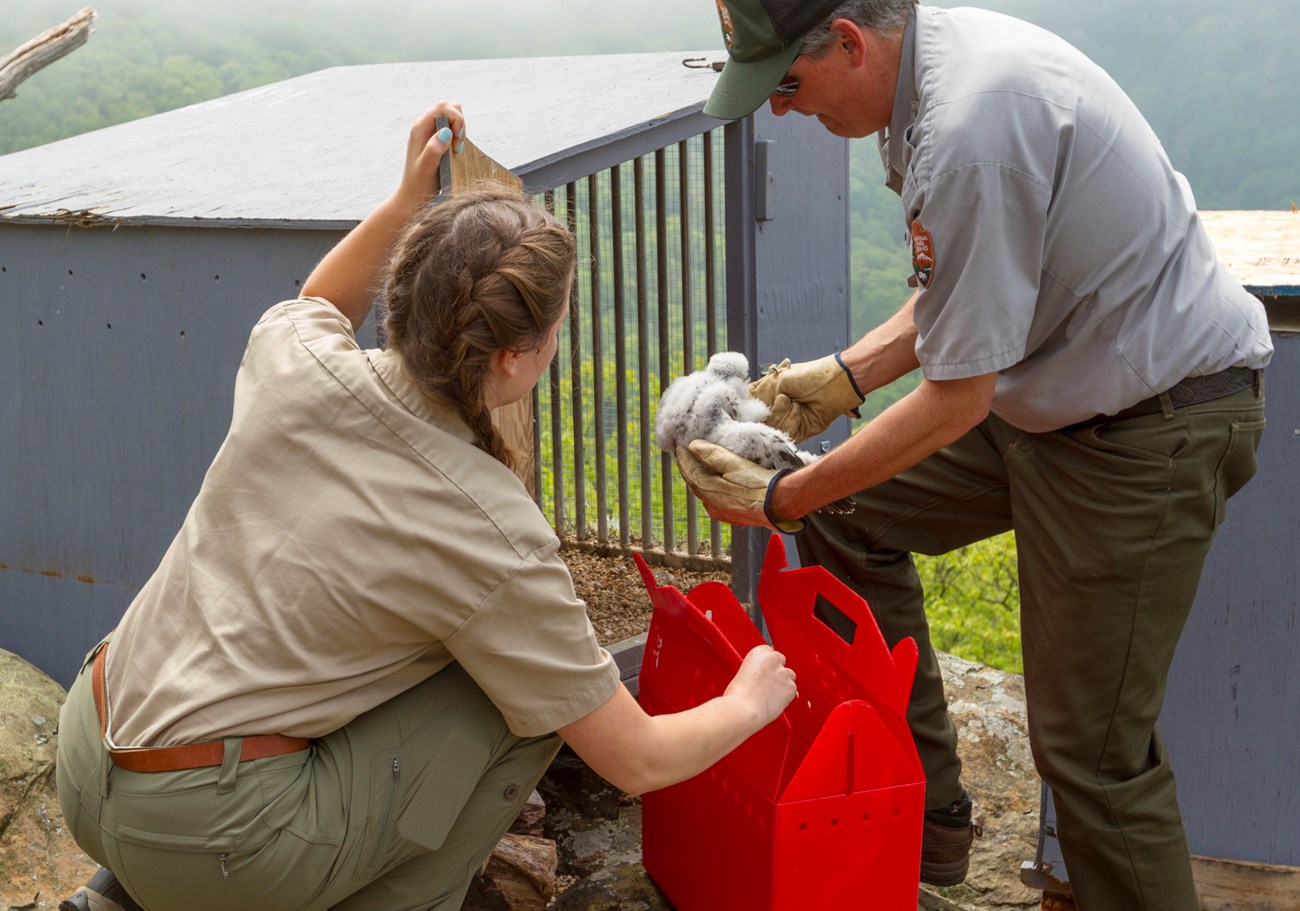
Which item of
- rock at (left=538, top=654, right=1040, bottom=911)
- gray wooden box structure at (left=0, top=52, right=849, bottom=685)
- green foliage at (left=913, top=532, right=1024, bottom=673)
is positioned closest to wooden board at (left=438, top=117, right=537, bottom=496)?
gray wooden box structure at (left=0, top=52, right=849, bottom=685)

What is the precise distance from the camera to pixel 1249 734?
7.56 ft

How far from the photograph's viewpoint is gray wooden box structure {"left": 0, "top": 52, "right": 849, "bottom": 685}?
2596 millimetres

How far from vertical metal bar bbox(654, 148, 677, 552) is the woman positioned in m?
1.95

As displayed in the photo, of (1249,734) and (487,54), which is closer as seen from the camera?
(1249,734)

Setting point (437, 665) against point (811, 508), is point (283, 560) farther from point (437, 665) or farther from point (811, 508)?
point (811, 508)

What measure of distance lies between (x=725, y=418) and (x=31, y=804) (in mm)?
1791

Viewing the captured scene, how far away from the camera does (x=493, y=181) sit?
1.94 m

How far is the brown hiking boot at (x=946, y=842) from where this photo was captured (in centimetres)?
244

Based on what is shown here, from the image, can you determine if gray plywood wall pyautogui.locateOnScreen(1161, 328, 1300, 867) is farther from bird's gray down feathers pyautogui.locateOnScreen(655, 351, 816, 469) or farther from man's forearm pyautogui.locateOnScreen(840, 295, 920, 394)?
bird's gray down feathers pyautogui.locateOnScreen(655, 351, 816, 469)

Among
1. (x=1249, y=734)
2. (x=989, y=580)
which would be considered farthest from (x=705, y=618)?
(x=989, y=580)

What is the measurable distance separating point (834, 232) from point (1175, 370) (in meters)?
1.49

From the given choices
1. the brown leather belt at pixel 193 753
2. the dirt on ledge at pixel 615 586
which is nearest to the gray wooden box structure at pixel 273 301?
the dirt on ledge at pixel 615 586

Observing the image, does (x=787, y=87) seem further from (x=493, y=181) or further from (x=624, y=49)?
(x=624, y=49)

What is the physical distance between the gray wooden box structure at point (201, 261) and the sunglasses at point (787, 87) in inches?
22.4
